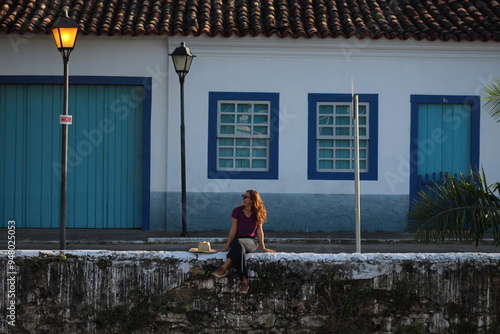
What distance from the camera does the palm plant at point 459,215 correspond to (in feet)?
30.5

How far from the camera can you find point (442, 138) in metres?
16.1

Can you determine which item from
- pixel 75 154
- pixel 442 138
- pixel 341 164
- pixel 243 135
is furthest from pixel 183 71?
pixel 442 138

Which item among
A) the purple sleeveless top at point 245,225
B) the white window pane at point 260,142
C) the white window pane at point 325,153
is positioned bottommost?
the purple sleeveless top at point 245,225

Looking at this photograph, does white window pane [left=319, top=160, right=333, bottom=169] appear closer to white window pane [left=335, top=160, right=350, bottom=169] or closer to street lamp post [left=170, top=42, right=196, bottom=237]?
white window pane [left=335, top=160, right=350, bottom=169]

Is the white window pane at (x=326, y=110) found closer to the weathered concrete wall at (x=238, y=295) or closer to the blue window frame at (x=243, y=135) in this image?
the blue window frame at (x=243, y=135)

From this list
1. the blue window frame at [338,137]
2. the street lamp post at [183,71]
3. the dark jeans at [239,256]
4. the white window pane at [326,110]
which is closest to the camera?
the dark jeans at [239,256]

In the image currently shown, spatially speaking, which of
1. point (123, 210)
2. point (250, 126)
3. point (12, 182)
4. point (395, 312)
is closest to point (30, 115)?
point (12, 182)

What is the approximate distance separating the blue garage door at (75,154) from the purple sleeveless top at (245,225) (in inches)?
269

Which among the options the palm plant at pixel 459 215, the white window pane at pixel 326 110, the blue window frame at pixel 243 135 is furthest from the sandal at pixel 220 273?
the white window pane at pixel 326 110

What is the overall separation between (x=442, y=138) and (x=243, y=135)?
3.40 metres

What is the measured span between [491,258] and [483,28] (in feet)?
25.5

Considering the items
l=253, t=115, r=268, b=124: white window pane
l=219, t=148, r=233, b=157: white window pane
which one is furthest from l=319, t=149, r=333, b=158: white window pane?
l=219, t=148, r=233, b=157: white window pane

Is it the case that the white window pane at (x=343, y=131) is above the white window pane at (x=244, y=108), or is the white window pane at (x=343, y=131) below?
below

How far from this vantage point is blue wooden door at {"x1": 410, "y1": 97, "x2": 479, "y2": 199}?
15961mm
